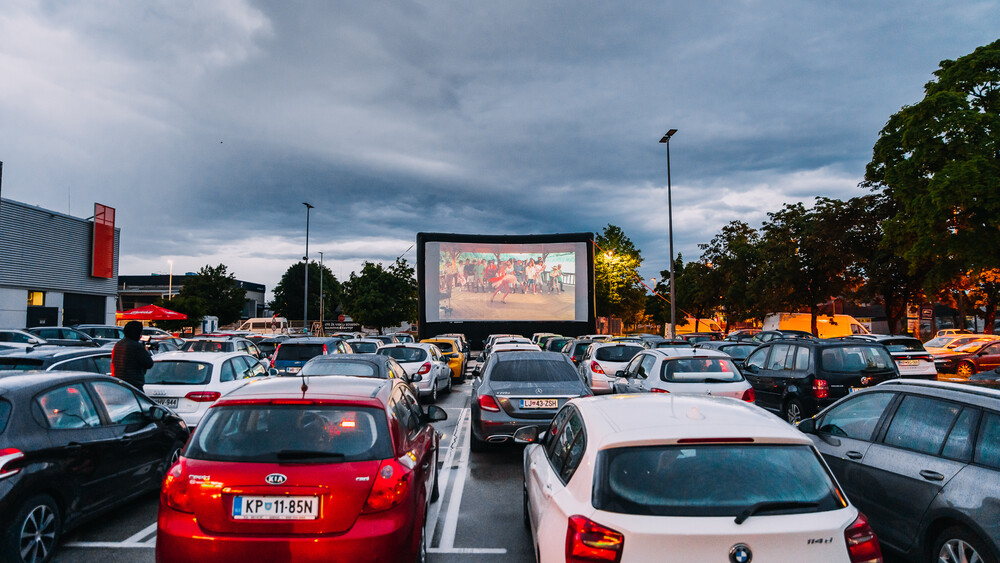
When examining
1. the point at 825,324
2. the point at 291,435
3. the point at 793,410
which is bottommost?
the point at 793,410

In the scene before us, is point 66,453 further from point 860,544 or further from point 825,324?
point 825,324

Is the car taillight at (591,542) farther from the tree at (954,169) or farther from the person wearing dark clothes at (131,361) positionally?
the tree at (954,169)

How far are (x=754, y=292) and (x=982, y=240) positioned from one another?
18.6 metres

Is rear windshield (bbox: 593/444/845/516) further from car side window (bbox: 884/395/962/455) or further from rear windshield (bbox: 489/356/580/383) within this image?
rear windshield (bbox: 489/356/580/383)

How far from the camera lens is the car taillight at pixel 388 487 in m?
3.65

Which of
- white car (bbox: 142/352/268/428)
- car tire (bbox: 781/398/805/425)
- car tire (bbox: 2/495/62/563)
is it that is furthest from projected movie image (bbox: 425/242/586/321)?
car tire (bbox: 2/495/62/563)

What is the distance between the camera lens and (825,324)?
145 feet

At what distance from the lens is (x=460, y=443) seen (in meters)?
9.80

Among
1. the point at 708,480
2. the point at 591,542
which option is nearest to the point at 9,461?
the point at 591,542

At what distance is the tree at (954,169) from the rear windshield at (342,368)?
73.1 feet

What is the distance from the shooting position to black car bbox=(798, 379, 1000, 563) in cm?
382

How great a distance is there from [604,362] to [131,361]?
964cm

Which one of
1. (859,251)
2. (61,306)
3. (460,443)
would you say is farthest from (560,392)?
(61,306)

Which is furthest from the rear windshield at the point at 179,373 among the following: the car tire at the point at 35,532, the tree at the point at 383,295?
the tree at the point at 383,295
